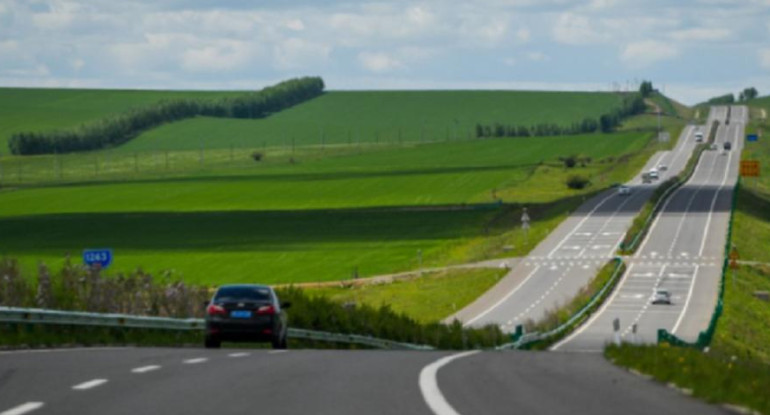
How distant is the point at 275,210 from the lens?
477ft

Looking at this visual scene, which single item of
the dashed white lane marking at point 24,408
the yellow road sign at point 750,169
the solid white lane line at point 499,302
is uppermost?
the dashed white lane marking at point 24,408

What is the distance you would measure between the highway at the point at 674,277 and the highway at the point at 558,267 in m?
2.66

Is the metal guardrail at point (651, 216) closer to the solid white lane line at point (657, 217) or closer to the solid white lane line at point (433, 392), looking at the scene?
the solid white lane line at point (657, 217)

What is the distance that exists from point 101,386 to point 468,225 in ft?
372

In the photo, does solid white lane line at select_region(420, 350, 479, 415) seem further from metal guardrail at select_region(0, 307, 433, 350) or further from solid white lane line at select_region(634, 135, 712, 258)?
solid white lane line at select_region(634, 135, 712, 258)

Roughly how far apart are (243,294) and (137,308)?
538 centimetres

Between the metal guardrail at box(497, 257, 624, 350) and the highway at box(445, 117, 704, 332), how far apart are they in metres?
1.82

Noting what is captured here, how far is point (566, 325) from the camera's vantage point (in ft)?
234

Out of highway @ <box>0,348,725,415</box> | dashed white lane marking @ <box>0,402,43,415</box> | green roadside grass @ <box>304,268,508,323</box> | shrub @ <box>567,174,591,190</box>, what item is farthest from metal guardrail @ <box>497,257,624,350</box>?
shrub @ <box>567,174,591,190</box>

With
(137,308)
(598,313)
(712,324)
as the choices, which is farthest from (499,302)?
(137,308)

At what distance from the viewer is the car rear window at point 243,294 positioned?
3500cm

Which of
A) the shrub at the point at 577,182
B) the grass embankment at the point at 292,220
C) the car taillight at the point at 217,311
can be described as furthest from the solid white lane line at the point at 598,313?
the shrub at the point at 577,182

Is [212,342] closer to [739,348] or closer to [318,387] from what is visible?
[318,387]

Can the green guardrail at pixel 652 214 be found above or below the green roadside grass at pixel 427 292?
above
